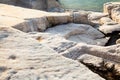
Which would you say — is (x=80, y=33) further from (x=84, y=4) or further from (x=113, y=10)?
(x=84, y=4)

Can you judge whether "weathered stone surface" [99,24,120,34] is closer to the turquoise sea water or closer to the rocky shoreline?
the rocky shoreline

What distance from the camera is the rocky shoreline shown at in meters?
3.77

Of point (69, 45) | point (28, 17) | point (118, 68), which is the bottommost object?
point (118, 68)

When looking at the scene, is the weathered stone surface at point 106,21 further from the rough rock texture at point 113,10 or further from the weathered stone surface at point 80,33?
the weathered stone surface at point 80,33

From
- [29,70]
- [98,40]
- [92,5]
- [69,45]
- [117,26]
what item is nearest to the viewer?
[29,70]

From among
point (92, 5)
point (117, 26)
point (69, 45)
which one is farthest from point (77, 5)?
point (69, 45)

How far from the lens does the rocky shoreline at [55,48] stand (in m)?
3.77

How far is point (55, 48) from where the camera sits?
5.83 m

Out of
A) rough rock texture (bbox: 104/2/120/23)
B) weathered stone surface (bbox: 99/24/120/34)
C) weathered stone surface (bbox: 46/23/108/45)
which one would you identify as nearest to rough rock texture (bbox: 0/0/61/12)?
rough rock texture (bbox: 104/2/120/23)

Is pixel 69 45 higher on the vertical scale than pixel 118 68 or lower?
higher

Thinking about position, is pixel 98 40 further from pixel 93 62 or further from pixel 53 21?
pixel 93 62

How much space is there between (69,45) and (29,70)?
239 cm

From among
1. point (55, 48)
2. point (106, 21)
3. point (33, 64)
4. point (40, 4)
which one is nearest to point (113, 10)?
point (106, 21)

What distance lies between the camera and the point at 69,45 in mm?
6008
